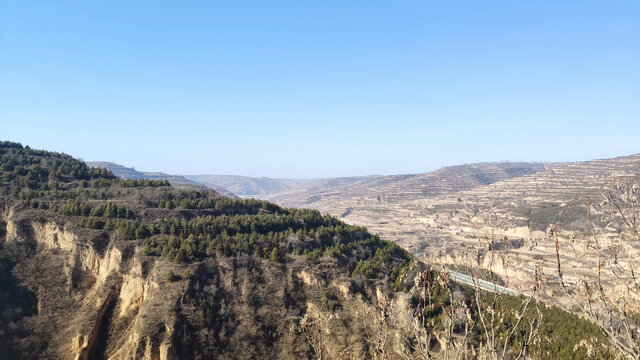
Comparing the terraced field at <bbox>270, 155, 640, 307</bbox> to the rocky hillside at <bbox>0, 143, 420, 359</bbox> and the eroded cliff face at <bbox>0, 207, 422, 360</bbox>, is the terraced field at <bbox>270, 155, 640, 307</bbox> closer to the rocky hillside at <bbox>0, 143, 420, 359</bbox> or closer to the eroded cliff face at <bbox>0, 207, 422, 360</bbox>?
the rocky hillside at <bbox>0, 143, 420, 359</bbox>

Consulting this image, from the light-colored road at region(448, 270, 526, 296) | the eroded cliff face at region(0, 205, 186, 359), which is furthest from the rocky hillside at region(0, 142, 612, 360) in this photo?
the light-colored road at region(448, 270, 526, 296)

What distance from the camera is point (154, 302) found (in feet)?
91.7

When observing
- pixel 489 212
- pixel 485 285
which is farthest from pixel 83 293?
pixel 489 212

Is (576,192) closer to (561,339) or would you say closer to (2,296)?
(561,339)

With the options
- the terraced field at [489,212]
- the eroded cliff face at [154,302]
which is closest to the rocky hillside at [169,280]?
the eroded cliff face at [154,302]

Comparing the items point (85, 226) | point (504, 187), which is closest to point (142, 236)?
point (85, 226)

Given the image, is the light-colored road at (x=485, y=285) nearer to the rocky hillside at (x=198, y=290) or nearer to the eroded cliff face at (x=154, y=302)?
the rocky hillside at (x=198, y=290)

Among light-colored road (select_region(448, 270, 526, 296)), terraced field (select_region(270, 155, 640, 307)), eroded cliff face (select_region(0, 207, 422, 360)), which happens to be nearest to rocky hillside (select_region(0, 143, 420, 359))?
eroded cliff face (select_region(0, 207, 422, 360))

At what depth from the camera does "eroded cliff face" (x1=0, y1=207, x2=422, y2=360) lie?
26469mm

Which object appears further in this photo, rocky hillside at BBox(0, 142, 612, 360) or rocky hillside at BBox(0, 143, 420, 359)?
rocky hillside at BBox(0, 143, 420, 359)

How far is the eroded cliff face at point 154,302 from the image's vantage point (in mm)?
26469

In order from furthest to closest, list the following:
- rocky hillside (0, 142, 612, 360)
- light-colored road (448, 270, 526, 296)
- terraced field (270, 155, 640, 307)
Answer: terraced field (270, 155, 640, 307) < rocky hillside (0, 142, 612, 360) < light-colored road (448, 270, 526, 296)

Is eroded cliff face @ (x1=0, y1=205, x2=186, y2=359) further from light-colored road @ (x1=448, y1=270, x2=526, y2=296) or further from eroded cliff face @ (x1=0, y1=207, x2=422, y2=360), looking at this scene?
light-colored road @ (x1=448, y1=270, x2=526, y2=296)

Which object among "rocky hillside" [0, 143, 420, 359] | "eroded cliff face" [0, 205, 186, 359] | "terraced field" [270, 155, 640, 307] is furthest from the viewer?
"terraced field" [270, 155, 640, 307]
